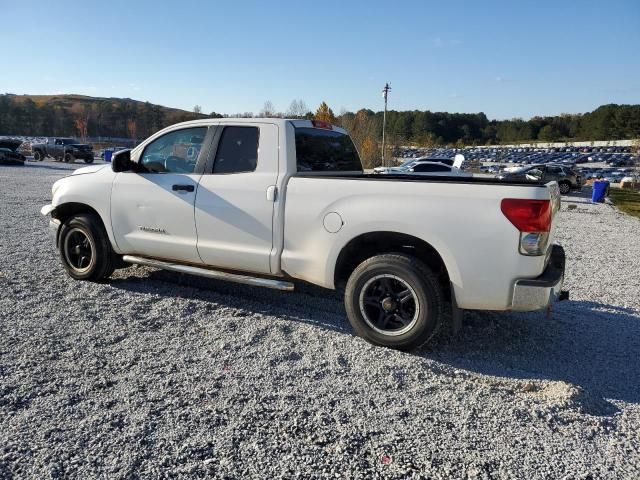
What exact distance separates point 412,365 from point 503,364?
807 mm

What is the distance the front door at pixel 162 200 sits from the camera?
187 inches

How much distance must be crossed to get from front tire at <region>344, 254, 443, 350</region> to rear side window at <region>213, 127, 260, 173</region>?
1.55 meters

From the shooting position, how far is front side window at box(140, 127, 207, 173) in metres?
4.85

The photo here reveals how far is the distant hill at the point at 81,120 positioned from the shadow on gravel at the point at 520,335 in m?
112

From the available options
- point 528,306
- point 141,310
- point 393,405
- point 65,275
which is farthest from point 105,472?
point 65,275

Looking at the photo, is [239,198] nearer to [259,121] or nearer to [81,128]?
[259,121]

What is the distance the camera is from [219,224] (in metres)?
4.53

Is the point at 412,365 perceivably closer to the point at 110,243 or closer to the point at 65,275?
the point at 110,243

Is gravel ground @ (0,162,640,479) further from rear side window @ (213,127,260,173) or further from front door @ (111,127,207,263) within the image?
rear side window @ (213,127,260,173)

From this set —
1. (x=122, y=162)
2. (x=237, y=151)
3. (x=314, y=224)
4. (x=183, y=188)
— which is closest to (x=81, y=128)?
(x=122, y=162)

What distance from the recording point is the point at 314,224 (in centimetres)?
408

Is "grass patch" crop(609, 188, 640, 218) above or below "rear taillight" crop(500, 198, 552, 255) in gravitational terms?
below

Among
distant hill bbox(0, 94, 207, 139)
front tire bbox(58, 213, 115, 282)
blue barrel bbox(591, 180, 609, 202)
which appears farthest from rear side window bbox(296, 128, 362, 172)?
distant hill bbox(0, 94, 207, 139)

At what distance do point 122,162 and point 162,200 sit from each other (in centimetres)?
70
